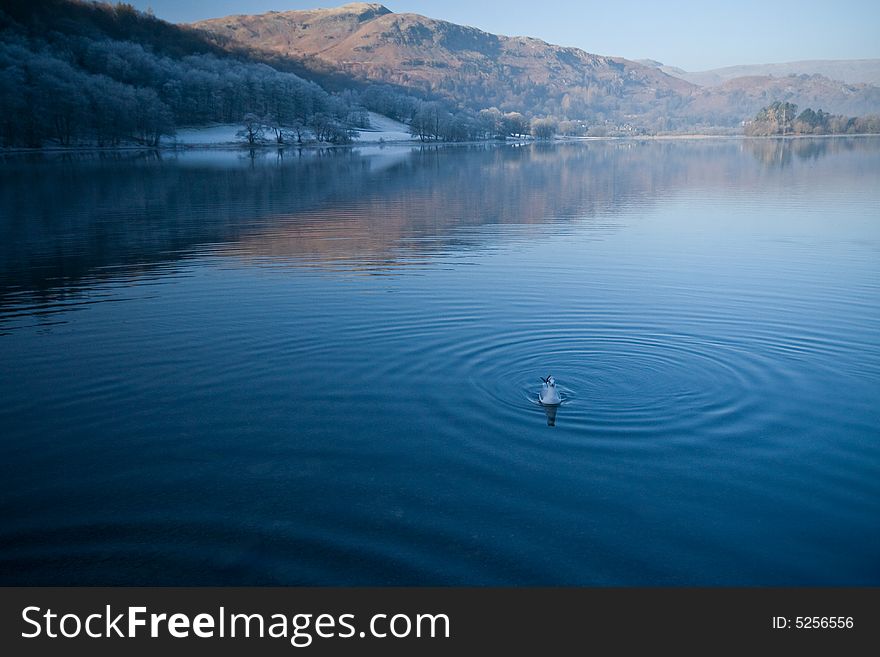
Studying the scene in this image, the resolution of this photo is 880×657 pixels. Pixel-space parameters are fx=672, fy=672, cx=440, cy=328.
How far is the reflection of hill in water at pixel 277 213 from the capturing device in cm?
2678

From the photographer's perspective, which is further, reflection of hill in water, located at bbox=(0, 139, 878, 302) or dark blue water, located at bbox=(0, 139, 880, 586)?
reflection of hill in water, located at bbox=(0, 139, 878, 302)

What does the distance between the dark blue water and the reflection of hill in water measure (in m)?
0.64

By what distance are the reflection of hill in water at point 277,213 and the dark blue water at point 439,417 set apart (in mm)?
644

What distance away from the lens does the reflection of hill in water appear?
2678 centimetres

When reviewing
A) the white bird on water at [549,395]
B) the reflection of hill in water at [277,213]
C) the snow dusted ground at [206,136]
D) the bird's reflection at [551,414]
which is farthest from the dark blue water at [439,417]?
the snow dusted ground at [206,136]

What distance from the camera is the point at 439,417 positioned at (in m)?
12.0

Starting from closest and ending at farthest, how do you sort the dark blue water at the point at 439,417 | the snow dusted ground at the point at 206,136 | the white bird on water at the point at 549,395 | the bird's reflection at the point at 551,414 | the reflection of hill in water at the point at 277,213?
the dark blue water at the point at 439,417 → the bird's reflection at the point at 551,414 → the white bird on water at the point at 549,395 → the reflection of hill in water at the point at 277,213 → the snow dusted ground at the point at 206,136

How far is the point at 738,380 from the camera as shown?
13.5 metres

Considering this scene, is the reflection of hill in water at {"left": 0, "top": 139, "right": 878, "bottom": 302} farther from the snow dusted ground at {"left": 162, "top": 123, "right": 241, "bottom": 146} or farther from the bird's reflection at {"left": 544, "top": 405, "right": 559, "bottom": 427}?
the snow dusted ground at {"left": 162, "top": 123, "right": 241, "bottom": 146}

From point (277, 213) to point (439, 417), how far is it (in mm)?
32594

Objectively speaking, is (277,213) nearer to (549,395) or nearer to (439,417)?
(439,417)

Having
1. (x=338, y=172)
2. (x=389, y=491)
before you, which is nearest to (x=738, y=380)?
(x=389, y=491)

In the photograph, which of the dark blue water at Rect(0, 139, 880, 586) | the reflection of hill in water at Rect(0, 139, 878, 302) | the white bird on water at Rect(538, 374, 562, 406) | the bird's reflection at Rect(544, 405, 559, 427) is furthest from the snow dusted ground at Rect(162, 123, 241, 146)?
the bird's reflection at Rect(544, 405, 559, 427)

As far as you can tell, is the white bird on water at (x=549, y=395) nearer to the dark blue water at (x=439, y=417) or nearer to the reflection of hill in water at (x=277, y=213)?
the dark blue water at (x=439, y=417)
